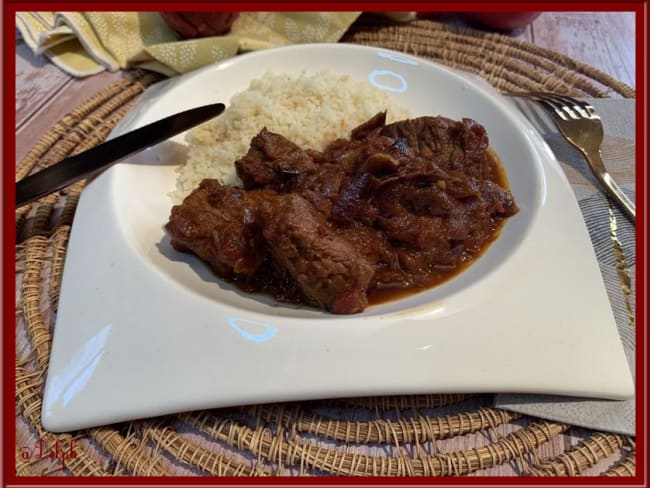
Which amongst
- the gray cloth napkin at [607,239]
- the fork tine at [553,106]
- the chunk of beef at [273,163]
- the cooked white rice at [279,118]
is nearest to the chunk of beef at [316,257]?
the chunk of beef at [273,163]

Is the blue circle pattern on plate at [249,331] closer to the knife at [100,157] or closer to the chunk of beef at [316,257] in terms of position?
the chunk of beef at [316,257]

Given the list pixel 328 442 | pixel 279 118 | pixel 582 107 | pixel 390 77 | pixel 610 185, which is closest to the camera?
pixel 328 442

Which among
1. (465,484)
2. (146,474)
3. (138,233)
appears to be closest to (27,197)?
(138,233)

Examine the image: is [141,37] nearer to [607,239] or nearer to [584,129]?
[584,129]

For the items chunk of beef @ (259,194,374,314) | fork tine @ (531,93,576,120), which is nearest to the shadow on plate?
chunk of beef @ (259,194,374,314)

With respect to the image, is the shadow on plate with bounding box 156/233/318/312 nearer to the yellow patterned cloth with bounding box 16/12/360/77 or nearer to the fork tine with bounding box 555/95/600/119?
the yellow patterned cloth with bounding box 16/12/360/77

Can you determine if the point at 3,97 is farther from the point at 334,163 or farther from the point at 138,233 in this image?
the point at 334,163

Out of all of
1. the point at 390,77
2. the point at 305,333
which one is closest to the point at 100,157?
the point at 305,333
